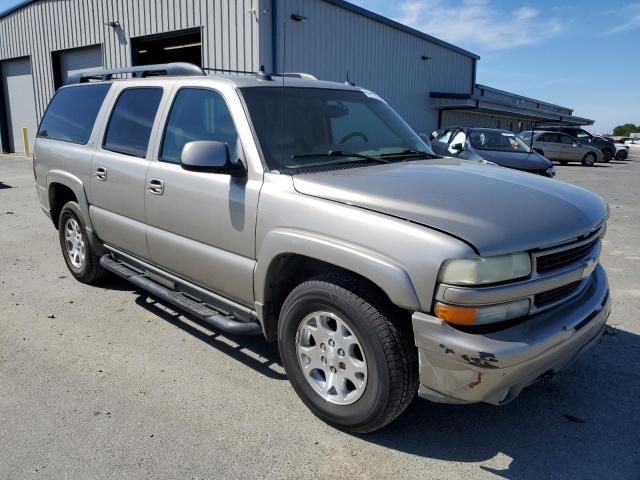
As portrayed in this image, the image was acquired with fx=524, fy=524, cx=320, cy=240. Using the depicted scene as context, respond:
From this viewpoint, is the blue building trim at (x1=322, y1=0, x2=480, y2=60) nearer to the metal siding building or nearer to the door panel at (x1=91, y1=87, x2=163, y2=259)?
the metal siding building

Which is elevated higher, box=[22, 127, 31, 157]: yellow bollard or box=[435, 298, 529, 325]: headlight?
box=[435, 298, 529, 325]: headlight

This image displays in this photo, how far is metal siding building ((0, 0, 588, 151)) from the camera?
13.5 meters

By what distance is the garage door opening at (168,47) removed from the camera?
50.5ft

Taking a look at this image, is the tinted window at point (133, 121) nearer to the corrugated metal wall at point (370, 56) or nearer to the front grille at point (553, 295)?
the front grille at point (553, 295)

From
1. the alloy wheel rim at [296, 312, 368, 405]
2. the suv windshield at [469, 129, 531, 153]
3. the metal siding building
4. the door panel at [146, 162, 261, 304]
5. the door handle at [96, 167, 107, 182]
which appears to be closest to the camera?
the alloy wheel rim at [296, 312, 368, 405]

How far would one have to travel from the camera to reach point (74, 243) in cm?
530

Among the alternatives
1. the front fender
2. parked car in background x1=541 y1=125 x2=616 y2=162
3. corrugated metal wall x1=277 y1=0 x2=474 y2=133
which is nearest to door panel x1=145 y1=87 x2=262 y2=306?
the front fender

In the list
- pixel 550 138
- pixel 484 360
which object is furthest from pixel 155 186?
pixel 550 138

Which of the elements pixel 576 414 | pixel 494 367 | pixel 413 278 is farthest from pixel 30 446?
pixel 576 414

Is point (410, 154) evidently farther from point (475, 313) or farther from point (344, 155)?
point (475, 313)

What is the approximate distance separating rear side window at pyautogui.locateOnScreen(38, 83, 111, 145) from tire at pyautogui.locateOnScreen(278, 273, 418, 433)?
3.04m

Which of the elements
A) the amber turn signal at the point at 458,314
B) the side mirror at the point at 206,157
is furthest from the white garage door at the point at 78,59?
the amber turn signal at the point at 458,314

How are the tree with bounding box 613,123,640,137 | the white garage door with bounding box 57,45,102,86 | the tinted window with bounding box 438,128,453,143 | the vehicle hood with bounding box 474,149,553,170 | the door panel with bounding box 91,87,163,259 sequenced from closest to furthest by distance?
the door panel with bounding box 91,87,163,259 < the vehicle hood with bounding box 474,149,553,170 < the tinted window with bounding box 438,128,453,143 < the white garage door with bounding box 57,45,102,86 < the tree with bounding box 613,123,640,137

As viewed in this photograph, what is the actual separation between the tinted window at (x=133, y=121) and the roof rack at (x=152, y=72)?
0.25 metres
